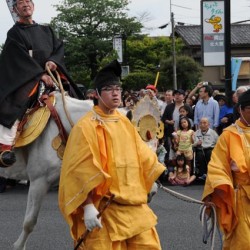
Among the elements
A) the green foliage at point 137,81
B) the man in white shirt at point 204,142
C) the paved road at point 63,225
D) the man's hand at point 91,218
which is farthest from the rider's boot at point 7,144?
the green foliage at point 137,81

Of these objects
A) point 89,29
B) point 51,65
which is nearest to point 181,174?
point 51,65

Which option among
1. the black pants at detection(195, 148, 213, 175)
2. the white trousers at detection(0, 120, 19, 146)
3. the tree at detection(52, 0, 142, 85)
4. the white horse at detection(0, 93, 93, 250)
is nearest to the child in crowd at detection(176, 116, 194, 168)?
the black pants at detection(195, 148, 213, 175)

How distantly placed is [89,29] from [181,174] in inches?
1825

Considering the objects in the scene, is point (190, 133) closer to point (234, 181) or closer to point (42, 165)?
point (42, 165)

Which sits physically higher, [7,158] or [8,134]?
[8,134]

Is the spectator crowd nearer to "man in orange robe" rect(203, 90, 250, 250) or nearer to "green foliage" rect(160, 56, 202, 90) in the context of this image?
"man in orange robe" rect(203, 90, 250, 250)

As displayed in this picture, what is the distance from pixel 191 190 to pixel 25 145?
17.4ft

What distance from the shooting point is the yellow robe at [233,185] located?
5.49m

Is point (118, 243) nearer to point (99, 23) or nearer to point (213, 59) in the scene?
point (213, 59)

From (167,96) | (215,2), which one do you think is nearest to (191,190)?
(167,96)

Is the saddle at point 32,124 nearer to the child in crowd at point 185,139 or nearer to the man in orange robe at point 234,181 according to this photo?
the man in orange robe at point 234,181

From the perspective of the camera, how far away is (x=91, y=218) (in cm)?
441

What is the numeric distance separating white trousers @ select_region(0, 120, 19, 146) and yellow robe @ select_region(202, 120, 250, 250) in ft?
6.81

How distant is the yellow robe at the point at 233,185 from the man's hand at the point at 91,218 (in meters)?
1.37
